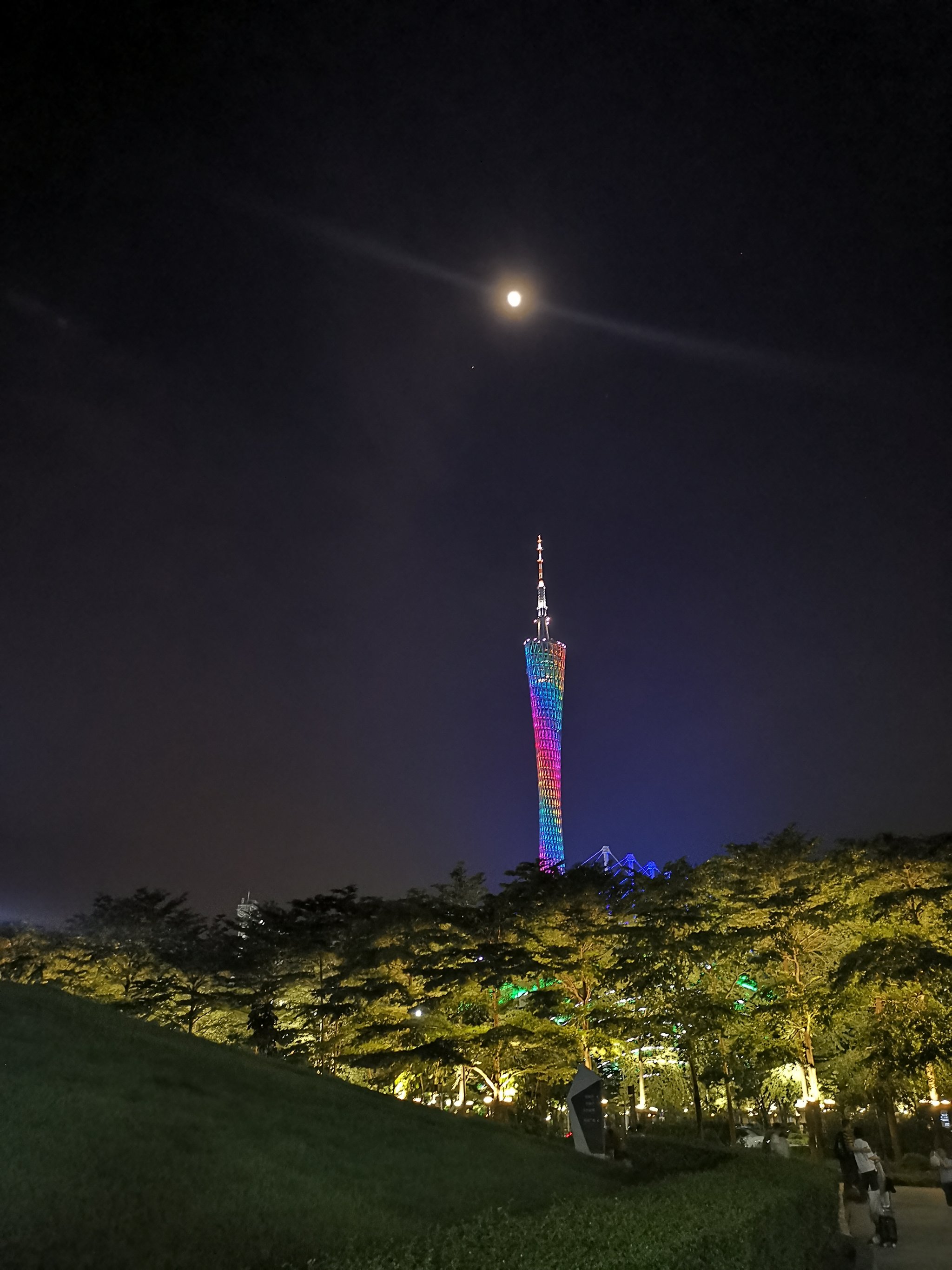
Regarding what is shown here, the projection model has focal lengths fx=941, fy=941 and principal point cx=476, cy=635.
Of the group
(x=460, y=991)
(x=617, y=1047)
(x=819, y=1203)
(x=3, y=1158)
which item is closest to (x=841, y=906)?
(x=617, y=1047)

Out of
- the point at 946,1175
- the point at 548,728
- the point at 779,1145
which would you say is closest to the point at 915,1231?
the point at 946,1175

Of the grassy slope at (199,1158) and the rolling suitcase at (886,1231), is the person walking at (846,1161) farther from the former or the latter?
the grassy slope at (199,1158)

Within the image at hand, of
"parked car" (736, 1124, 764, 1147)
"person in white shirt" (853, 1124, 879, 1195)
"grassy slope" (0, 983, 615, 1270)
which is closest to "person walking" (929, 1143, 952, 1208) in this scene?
"person in white shirt" (853, 1124, 879, 1195)

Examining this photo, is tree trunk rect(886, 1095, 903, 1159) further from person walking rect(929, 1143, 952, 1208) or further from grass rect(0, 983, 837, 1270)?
grass rect(0, 983, 837, 1270)

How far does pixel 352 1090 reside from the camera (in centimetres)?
1495

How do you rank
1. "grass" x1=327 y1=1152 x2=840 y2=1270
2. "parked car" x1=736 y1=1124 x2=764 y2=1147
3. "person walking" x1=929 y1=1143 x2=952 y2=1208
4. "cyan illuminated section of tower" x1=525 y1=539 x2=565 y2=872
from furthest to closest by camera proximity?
"cyan illuminated section of tower" x1=525 y1=539 x2=565 y2=872 → "parked car" x1=736 y1=1124 x2=764 y2=1147 → "person walking" x1=929 y1=1143 x2=952 y2=1208 → "grass" x1=327 y1=1152 x2=840 y2=1270

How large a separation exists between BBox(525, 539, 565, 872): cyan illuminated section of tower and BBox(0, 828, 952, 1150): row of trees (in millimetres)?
28927

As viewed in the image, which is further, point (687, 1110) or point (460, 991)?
point (687, 1110)

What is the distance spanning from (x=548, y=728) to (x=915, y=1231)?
48.9 m

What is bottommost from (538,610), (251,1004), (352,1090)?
(352,1090)

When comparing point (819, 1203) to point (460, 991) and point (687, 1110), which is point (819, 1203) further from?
point (687, 1110)

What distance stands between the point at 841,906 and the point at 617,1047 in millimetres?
6894

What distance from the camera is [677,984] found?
23.9 m

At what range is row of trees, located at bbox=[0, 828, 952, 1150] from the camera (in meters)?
22.7
